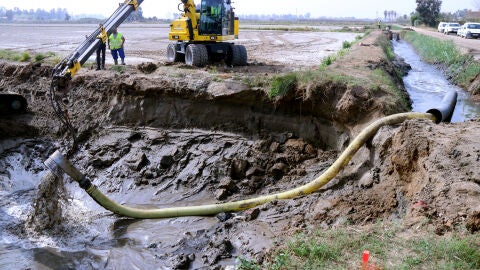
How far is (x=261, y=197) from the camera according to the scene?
26.9 feet

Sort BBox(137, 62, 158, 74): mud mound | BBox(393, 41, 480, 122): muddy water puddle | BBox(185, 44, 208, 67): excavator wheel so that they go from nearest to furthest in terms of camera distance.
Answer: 1. BBox(137, 62, 158, 74): mud mound
2. BBox(393, 41, 480, 122): muddy water puddle
3. BBox(185, 44, 208, 67): excavator wheel

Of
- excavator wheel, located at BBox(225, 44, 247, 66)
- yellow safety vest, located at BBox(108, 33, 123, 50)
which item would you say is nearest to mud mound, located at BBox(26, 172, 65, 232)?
yellow safety vest, located at BBox(108, 33, 123, 50)

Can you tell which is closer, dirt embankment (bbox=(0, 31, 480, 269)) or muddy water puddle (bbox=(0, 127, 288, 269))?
dirt embankment (bbox=(0, 31, 480, 269))

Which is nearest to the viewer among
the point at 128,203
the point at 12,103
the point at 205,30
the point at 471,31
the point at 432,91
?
the point at 128,203

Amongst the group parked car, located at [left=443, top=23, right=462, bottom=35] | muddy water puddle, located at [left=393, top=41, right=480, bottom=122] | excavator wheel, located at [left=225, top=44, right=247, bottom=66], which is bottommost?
muddy water puddle, located at [left=393, top=41, right=480, bottom=122]

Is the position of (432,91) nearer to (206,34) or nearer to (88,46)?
(206,34)

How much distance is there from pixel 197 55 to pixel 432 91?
971cm

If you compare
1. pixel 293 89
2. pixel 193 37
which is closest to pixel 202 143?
pixel 293 89

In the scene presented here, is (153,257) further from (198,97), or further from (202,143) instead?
(198,97)

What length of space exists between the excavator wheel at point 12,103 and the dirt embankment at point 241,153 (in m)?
0.32

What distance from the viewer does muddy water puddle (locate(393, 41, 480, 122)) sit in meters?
14.0

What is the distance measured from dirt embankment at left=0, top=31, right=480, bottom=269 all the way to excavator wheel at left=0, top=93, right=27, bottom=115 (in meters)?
0.32

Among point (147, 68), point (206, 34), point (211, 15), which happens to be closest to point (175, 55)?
point (206, 34)

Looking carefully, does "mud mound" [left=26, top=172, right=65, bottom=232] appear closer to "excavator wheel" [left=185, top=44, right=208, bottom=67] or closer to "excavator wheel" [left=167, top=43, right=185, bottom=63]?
"excavator wheel" [left=185, top=44, right=208, bottom=67]
